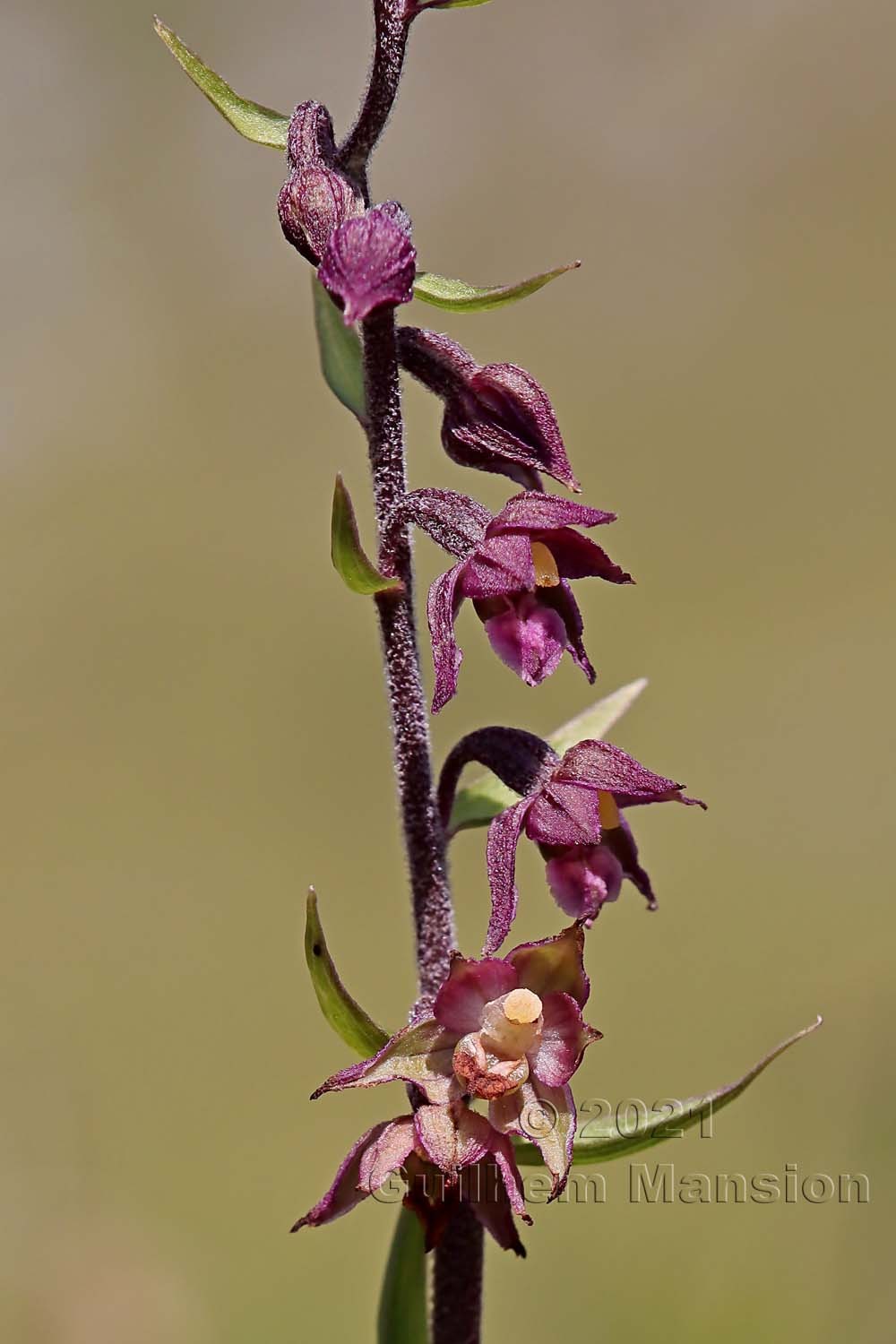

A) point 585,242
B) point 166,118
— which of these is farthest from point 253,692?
point 166,118

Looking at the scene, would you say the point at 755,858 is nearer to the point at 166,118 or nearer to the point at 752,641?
the point at 752,641

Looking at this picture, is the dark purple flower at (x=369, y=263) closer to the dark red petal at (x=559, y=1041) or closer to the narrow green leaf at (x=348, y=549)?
the narrow green leaf at (x=348, y=549)

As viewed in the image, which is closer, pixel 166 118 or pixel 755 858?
pixel 755 858

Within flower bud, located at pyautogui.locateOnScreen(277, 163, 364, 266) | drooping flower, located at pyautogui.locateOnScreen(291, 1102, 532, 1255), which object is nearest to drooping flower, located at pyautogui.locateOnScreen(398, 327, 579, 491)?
flower bud, located at pyautogui.locateOnScreen(277, 163, 364, 266)

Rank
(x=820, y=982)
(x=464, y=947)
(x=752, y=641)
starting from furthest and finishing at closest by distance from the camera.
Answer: (x=752, y=641) < (x=820, y=982) < (x=464, y=947)

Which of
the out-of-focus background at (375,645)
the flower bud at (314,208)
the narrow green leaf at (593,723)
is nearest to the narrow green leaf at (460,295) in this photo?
the flower bud at (314,208)

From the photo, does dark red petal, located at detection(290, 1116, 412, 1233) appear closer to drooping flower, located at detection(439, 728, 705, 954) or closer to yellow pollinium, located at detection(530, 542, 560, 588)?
drooping flower, located at detection(439, 728, 705, 954)

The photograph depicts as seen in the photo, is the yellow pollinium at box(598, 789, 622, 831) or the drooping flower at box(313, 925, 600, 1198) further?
the yellow pollinium at box(598, 789, 622, 831)
